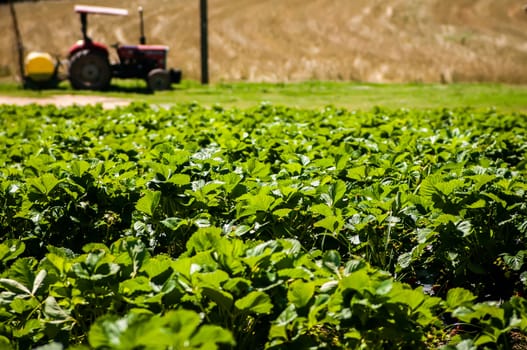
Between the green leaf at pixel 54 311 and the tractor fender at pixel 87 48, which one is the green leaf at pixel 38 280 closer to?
the green leaf at pixel 54 311

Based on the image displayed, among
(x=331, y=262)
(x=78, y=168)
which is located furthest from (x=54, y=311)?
(x=78, y=168)

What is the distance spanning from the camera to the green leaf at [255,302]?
1764mm

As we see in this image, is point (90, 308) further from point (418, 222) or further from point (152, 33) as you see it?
point (152, 33)

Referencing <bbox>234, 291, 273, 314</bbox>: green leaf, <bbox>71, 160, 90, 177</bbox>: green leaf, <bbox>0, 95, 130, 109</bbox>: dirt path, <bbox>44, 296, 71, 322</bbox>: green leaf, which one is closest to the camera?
<bbox>234, 291, 273, 314</bbox>: green leaf

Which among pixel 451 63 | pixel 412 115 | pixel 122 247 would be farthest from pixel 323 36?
pixel 122 247

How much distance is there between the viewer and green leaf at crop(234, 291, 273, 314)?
176 cm

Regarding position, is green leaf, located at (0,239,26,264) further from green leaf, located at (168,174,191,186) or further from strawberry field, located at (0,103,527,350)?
green leaf, located at (168,174,191,186)

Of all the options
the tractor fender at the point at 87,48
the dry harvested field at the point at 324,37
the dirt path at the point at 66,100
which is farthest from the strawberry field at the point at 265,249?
the dry harvested field at the point at 324,37

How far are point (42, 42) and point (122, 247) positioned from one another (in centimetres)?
2202

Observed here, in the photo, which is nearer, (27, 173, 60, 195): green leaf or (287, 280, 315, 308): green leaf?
(287, 280, 315, 308): green leaf

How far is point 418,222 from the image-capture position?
2738 millimetres

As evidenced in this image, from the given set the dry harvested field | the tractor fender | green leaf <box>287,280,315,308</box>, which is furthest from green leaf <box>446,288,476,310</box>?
the dry harvested field

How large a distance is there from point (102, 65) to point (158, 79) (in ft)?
4.86

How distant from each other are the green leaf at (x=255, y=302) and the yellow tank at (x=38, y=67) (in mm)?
14091
